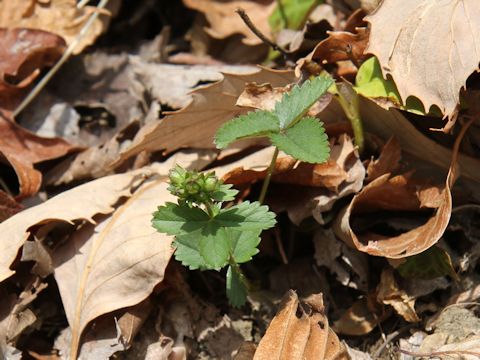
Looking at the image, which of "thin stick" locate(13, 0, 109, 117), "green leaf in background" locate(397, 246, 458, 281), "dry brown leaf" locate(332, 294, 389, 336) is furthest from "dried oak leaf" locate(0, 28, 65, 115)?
"green leaf in background" locate(397, 246, 458, 281)

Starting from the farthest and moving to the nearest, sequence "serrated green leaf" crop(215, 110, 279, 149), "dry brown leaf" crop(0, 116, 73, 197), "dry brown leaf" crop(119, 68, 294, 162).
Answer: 1. "dry brown leaf" crop(0, 116, 73, 197)
2. "dry brown leaf" crop(119, 68, 294, 162)
3. "serrated green leaf" crop(215, 110, 279, 149)

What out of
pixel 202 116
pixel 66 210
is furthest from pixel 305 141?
pixel 66 210

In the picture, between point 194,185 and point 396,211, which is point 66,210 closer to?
point 194,185

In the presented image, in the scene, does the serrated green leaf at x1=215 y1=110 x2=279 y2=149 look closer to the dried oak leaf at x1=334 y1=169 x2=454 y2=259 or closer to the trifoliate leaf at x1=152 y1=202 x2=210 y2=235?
A: the trifoliate leaf at x1=152 y1=202 x2=210 y2=235

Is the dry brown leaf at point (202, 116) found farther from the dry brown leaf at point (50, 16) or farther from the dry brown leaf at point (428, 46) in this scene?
the dry brown leaf at point (50, 16)

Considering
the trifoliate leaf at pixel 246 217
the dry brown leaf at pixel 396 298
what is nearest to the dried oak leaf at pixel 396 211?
the dry brown leaf at pixel 396 298

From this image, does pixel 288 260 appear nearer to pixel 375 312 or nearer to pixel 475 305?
pixel 375 312
